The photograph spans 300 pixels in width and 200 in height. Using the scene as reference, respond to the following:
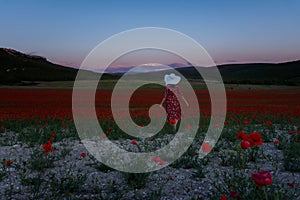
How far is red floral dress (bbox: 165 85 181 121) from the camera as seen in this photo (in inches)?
399

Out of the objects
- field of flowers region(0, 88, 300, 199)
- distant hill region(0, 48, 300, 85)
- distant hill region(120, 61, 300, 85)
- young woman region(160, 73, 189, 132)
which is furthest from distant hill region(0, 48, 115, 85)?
field of flowers region(0, 88, 300, 199)

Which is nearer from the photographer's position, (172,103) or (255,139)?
(255,139)

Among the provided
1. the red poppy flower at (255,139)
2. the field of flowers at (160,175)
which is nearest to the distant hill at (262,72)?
the field of flowers at (160,175)

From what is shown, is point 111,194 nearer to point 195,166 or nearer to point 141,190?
point 141,190

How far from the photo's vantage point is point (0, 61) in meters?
147

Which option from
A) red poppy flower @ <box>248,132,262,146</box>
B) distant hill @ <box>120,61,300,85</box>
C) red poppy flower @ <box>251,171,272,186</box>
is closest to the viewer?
red poppy flower @ <box>251,171,272,186</box>

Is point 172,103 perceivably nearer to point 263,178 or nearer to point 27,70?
point 263,178

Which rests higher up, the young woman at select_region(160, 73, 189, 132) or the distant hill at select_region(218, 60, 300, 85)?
the distant hill at select_region(218, 60, 300, 85)

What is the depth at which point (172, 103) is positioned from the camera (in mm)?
10125

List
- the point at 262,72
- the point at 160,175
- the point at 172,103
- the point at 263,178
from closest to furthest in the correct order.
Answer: the point at 263,178, the point at 160,175, the point at 172,103, the point at 262,72

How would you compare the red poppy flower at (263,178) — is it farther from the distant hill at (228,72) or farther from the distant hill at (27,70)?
the distant hill at (27,70)

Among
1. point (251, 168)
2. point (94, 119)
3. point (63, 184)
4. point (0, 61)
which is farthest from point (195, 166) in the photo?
point (0, 61)

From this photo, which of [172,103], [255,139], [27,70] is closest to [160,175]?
[255,139]

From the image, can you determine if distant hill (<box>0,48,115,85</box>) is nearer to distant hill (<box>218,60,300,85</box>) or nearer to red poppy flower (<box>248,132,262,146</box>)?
distant hill (<box>218,60,300,85</box>)
